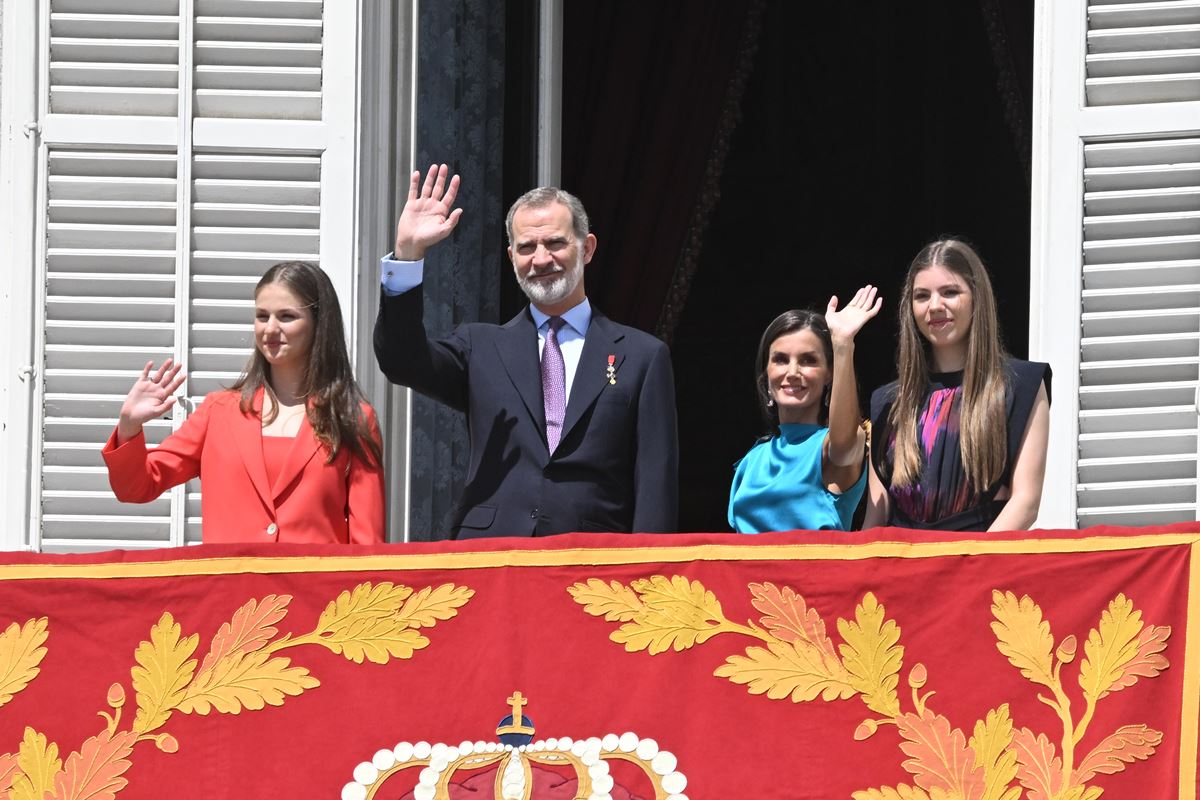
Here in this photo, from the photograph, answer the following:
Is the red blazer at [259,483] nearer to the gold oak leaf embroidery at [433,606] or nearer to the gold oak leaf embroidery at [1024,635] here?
the gold oak leaf embroidery at [433,606]

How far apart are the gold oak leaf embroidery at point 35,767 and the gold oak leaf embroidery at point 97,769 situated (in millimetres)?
25

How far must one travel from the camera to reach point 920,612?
4.90m

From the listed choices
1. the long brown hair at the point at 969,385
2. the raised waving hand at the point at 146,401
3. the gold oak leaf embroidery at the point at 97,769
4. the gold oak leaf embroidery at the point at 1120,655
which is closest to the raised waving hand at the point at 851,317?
the long brown hair at the point at 969,385

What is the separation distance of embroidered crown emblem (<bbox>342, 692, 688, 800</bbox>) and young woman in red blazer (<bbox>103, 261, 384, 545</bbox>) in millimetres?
639

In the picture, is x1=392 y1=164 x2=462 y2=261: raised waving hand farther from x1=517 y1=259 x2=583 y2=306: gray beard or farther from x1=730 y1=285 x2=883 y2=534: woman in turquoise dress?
x1=730 y1=285 x2=883 y2=534: woman in turquoise dress

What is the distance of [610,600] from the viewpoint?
499cm

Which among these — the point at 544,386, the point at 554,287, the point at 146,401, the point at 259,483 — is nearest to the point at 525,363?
the point at 544,386

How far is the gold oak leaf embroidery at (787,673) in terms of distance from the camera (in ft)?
16.0

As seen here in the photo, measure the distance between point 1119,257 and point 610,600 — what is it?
1.73 m

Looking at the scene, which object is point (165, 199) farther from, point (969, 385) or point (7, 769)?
point (969, 385)

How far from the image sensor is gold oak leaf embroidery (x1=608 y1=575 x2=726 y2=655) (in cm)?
495

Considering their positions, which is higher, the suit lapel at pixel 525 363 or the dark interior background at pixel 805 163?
the dark interior background at pixel 805 163

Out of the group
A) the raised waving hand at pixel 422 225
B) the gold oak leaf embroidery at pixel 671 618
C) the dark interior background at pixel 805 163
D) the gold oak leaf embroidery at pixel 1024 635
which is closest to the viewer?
the gold oak leaf embroidery at pixel 1024 635

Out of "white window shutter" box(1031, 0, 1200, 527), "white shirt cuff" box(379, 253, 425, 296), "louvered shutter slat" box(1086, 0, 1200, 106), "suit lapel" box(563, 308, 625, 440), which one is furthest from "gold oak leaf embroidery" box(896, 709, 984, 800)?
"louvered shutter slat" box(1086, 0, 1200, 106)
